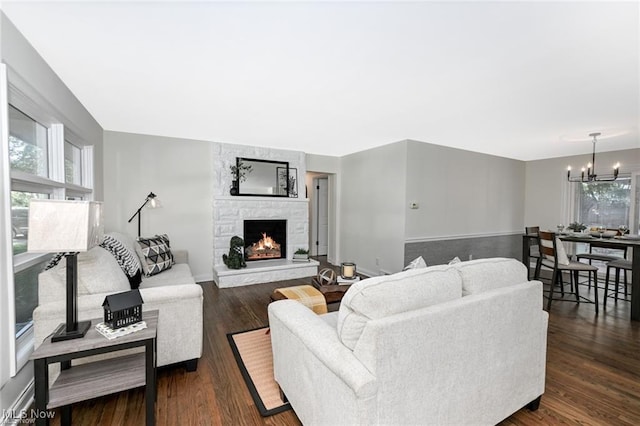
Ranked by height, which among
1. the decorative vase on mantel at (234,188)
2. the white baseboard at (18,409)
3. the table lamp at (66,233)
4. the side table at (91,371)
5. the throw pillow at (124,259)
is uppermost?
the decorative vase on mantel at (234,188)

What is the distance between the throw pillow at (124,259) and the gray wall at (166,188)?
1540mm

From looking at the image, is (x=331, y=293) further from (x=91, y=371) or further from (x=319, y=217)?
(x=319, y=217)

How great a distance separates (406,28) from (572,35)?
104 cm

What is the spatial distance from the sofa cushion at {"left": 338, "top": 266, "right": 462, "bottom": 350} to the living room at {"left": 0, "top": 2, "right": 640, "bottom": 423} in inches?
46.7

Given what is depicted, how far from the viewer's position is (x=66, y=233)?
1458mm

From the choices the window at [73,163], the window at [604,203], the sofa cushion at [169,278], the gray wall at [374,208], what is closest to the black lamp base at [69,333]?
the sofa cushion at [169,278]

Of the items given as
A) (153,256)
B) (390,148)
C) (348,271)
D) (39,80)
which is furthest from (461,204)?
(39,80)

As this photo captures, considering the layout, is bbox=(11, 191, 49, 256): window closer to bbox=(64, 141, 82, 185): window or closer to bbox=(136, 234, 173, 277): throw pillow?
bbox=(64, 141, 82, 185): window

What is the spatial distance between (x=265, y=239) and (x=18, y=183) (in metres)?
3.66

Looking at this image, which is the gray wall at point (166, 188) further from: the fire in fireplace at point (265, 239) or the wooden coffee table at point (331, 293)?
the wooden coffee table at point (331, 293)

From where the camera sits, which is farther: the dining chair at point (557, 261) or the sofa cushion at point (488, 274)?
the dining chair at point (557, 261)

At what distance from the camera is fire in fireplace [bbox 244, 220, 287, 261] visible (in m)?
5.20

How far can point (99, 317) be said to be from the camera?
1.85 metres

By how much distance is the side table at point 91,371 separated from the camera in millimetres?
1370
